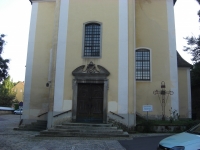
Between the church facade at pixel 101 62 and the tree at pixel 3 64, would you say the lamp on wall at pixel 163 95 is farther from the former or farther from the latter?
the tree at pixel 3 64

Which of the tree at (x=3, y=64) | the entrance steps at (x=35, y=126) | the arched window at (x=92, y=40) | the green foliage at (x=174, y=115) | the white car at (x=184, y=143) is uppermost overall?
the arched window at (x=92, y=40)

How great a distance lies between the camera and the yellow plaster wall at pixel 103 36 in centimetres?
1609

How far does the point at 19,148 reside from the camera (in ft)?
32.9

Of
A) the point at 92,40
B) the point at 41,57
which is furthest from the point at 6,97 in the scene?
the point at 92,40

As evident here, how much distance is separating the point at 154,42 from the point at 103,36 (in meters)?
5.20

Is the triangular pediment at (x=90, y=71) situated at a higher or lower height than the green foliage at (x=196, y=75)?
lower

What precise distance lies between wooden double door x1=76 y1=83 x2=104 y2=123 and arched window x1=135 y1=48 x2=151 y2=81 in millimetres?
4502

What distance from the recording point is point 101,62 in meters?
16.4

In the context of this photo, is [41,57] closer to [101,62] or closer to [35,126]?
[35,126]

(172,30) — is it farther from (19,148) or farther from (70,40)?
(19,148)

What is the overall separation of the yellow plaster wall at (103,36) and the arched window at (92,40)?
14.6 inches

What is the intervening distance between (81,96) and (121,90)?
2.76m

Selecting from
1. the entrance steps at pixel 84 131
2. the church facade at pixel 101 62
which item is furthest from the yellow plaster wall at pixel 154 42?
the entrance steps at pixel 84 131

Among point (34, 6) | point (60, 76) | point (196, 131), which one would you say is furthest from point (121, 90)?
point (34, 6)
